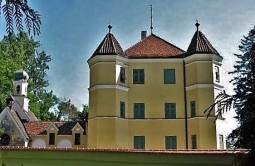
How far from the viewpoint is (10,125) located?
114 ft

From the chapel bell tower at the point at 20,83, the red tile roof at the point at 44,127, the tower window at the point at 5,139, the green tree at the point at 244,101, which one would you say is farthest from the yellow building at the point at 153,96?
the green tree at the point at 244,101

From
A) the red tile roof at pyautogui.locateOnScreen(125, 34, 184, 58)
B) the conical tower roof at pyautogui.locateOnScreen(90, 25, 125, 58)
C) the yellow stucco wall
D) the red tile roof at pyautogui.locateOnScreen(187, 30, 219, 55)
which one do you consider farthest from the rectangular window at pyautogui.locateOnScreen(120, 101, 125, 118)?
the red tile roof at pyautogui.locateOnScreen(187, 30, 219, 55)

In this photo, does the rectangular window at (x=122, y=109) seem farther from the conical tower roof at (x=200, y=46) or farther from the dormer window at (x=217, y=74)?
the dormer window at (x=217, y=74)

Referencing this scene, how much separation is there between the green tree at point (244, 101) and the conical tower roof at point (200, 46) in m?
22.3

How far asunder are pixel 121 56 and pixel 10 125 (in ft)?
40.0

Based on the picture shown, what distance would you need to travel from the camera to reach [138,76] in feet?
99.4

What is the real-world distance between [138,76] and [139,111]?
264 centimetres

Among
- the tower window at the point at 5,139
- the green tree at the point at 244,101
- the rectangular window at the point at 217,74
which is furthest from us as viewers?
the tower window at the point at 5,139

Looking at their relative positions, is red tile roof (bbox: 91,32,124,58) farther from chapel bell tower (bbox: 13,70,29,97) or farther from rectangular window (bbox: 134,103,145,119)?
chapel bell tower (bbox: 13,70,29,97)

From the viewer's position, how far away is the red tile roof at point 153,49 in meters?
30.8

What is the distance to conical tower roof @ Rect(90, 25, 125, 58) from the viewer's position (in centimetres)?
2955

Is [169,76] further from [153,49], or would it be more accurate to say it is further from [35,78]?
[35,78]

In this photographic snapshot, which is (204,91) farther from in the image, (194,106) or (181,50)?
(181,50)

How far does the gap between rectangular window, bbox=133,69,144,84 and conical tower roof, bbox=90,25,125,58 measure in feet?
5.41
